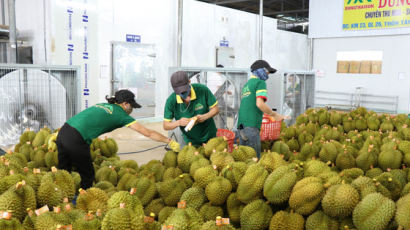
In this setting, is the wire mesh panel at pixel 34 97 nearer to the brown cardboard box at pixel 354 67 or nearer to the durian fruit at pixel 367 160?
the durian fruit at pixel 367 160

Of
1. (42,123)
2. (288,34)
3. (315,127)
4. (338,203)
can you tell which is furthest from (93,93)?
(288,34)

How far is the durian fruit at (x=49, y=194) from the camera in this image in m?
1.70

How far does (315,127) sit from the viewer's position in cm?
461

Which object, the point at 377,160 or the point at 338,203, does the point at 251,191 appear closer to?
the point at 338,203

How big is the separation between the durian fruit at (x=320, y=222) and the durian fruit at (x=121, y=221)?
74 cm

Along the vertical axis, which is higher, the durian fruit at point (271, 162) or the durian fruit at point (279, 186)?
the durian fruit at point (271, 162)

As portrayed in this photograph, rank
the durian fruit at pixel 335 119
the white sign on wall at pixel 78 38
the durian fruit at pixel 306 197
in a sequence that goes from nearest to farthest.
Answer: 1. the durian fruit at pixel 306 197
2. the durian fruit at pixel 335 119
3. the white sign on wall at pixel 78 38

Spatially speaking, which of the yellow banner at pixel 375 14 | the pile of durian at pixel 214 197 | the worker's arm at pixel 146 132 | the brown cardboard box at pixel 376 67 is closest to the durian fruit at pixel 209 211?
the pile of durian at pixel 214 197

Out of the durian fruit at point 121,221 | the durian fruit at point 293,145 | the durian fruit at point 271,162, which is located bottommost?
the durian fruit at point 293,145

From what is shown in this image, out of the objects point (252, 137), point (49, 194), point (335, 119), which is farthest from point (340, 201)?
point (335, 119)

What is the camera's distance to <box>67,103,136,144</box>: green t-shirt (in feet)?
9.02

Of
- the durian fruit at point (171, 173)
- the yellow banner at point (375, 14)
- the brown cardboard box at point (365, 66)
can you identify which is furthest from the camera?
the brown cardboard box at point (365, 66)

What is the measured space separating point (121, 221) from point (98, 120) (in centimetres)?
164

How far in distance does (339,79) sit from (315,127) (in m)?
6.31
